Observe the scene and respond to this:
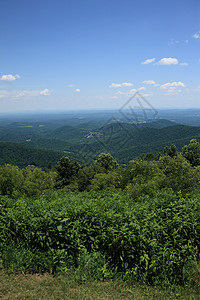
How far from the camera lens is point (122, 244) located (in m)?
3.96

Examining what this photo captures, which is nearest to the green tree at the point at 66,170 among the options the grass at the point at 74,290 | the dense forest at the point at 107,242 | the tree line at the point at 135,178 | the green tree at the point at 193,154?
the tree line at the point at 135,178

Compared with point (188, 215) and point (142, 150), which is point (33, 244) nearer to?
point (188, 215)

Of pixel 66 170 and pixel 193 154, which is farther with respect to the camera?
pixel 66 170

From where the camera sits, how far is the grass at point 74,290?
3350 millimetres

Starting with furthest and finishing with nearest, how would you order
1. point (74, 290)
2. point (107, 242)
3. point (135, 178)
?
point (135, 178) → point (107, 242) → point (74, 290)

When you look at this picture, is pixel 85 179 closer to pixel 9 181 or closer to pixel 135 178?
pixel 135 178

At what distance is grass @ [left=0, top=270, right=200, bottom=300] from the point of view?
3.35m

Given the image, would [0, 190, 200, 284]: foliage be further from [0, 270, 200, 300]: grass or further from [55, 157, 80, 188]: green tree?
[55, 157, 80, 188]: green tree

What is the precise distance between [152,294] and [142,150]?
12862 cm

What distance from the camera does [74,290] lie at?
3.49 m

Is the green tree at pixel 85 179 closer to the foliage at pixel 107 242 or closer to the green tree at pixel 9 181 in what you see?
the green tree at pixel 9 181

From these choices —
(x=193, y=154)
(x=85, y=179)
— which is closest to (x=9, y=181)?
(x=85, y=179)

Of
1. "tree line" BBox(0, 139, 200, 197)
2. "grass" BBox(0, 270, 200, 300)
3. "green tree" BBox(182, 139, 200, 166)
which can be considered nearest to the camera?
"grass" BBox(0, 270, 200, 300)

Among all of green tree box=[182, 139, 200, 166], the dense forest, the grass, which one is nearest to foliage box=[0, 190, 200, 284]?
the dense forest
